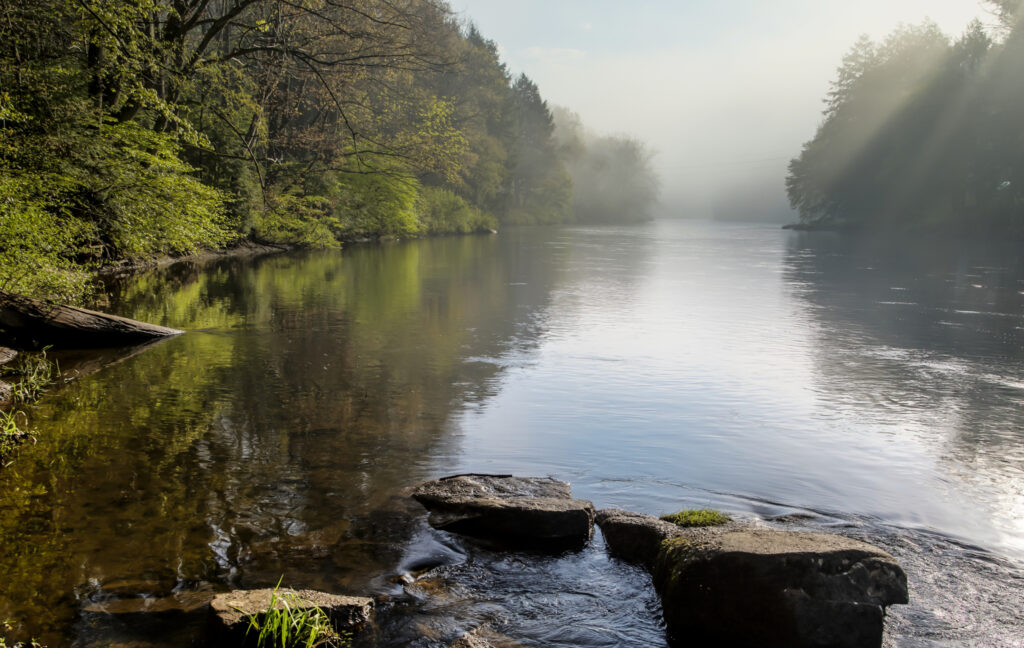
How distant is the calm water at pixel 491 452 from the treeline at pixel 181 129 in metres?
2.17

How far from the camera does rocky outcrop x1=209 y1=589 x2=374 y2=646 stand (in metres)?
4.17

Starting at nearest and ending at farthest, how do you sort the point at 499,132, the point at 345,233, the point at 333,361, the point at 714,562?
the point at 714,562 → the point at 333,361 → the point at 345,233 → the point at 499,132

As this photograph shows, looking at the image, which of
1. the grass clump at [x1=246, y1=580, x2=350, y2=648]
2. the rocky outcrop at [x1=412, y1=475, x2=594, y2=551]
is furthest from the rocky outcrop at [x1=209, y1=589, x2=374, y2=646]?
the rocky outcrop at [x1=412, y1=475, x2=594, y2=551]

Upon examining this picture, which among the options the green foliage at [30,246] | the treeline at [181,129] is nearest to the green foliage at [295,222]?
the treeline at [181,129]

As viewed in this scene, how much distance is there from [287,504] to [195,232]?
12.6 meters

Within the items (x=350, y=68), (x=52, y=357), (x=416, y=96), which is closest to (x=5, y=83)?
(x=52, y=357)

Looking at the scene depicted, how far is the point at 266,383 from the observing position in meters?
10.6

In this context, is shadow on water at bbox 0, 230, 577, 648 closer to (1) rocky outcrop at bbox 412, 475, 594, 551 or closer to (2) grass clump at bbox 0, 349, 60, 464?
(2) grass clump at bbox 0, 349, 60, 464

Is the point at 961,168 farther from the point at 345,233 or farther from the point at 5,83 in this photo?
the point at 5,83

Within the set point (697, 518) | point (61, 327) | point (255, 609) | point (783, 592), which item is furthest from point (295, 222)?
point (783, 592)

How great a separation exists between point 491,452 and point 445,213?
167 ft

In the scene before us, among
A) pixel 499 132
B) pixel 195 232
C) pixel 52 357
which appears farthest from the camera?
pixel 499 132

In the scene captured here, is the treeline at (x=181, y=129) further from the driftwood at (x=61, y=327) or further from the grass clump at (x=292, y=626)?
the grass clump at (x=292, y=626)

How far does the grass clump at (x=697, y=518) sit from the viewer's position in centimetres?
587
